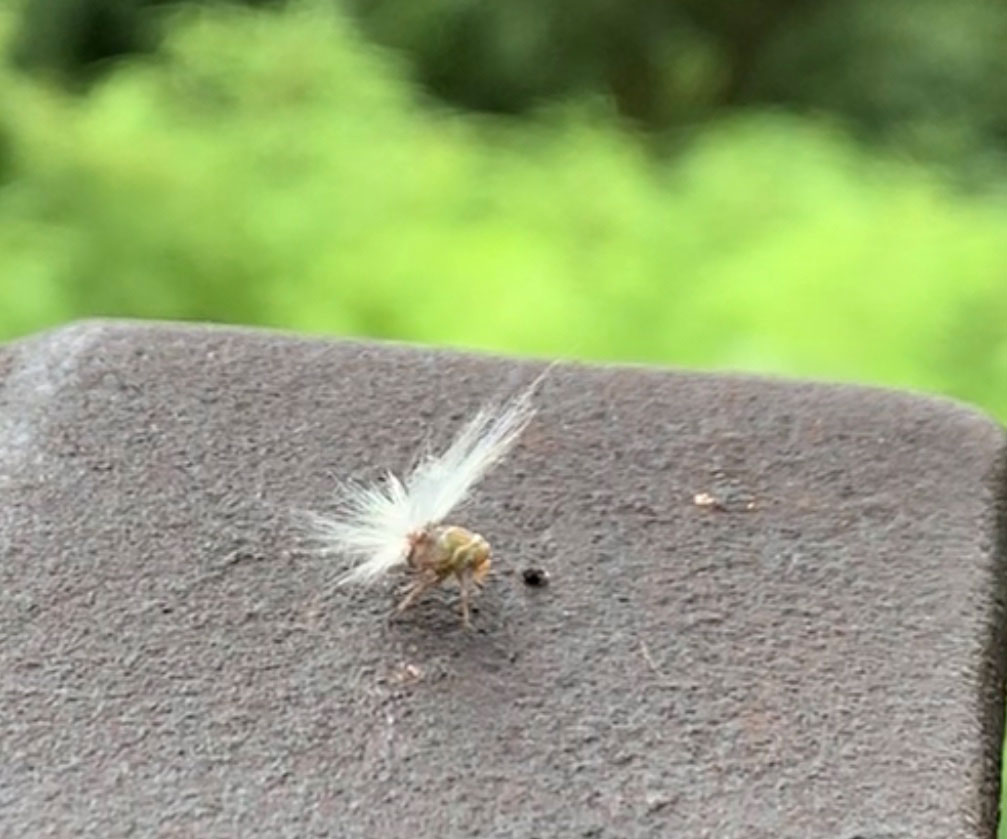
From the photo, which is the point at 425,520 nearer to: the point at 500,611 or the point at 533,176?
the point at 500,611

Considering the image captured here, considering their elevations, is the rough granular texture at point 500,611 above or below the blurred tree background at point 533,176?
above

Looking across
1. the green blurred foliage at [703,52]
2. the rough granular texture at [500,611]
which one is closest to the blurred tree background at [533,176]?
the green blurred foliage at [703,52]

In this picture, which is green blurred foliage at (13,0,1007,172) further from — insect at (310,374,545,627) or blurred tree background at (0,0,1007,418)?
insect at (310,374,545,627)

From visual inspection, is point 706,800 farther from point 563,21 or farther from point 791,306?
point 563,21

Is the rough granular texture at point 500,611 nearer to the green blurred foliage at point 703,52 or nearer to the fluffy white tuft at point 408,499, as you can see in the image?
the fluffy white tuft at point 408,499

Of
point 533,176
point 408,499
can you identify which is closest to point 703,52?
point 533,176

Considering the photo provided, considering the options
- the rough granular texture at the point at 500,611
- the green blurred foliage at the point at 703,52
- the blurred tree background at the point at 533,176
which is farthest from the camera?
the green blurred foliage at the point at 703,52

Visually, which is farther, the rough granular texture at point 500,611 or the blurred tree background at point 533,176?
the blurred tree background at point 533,176
